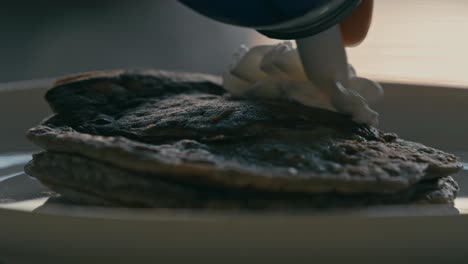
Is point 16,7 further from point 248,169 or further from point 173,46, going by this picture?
point 248,169

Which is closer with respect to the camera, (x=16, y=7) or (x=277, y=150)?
(x=277, y=150)

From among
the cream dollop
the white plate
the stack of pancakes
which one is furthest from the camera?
the cream dollop

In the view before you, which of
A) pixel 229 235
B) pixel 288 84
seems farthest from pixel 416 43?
pixel 229 235

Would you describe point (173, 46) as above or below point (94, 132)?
below

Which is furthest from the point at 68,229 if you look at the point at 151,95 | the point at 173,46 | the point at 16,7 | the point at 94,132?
the point at 16,7

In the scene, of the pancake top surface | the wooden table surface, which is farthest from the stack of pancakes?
the wooden table surface

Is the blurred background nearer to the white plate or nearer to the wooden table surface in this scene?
the wooden table surface

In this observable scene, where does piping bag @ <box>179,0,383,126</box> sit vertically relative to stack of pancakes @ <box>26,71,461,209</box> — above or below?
above

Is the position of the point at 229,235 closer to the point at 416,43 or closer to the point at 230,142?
the point at 230,142
